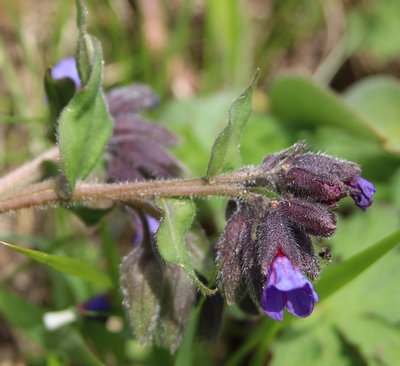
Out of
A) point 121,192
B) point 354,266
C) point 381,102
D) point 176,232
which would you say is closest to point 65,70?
point 121,192

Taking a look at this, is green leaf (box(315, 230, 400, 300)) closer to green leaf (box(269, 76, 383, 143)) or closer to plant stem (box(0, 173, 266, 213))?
plant stem (box(0, 173, 266, 213))

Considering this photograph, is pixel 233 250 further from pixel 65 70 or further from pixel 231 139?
pixel 65 70

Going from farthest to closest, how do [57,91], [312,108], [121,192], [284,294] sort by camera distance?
1. [312,108]
2. [57,91]
3. [121,192]
4. [284,294]

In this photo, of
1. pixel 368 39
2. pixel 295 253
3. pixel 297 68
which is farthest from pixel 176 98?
pixel 295 253

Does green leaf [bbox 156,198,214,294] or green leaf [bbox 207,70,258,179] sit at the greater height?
green leaf [bbox 207,70,258,179]

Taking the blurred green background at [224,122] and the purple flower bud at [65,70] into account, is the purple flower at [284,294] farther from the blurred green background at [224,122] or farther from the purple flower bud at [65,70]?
the purple flower bud at [65,70]

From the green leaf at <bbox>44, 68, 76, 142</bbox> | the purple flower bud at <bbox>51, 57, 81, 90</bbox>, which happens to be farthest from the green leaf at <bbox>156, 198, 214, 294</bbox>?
the purple flower bud at <bbox>51, 57, 81, 90</bbox>
